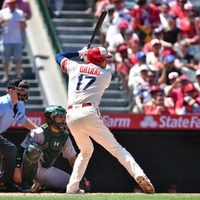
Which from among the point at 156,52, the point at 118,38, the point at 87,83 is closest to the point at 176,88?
the point at 156,52

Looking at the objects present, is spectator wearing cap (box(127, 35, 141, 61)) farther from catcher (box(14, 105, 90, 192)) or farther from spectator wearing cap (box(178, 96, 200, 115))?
catcher (box(14, 105, 90, 192))

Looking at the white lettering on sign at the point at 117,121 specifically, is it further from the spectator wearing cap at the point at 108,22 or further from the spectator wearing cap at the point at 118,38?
the spectator wearing cap at the point at 108,22

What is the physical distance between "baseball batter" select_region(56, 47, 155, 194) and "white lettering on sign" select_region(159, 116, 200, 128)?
233 centimetres

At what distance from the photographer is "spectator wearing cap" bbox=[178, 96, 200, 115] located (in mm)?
14656

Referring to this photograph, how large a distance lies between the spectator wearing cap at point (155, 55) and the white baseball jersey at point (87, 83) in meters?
5.19

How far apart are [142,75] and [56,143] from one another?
13.1ft

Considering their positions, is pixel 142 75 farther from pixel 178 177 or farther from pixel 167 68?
pixel 178 177

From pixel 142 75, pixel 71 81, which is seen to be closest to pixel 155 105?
pixel 142 75

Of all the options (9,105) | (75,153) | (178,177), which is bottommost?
(178,177)

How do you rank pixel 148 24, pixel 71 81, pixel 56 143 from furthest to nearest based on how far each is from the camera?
pixel 148 24, pixel 56 143, pixel 71 81

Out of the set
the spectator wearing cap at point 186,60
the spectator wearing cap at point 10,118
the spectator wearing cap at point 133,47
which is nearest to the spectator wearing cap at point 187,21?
the spectator wearing cap at point 186,60

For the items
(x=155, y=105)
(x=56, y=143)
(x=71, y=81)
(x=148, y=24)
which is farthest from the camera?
(x=148, y=24)

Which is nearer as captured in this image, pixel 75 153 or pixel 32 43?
pixel 75 153

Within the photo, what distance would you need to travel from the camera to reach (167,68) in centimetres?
1577
